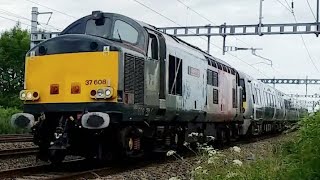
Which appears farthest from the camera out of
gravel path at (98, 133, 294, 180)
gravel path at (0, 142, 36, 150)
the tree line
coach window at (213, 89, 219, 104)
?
the tree line

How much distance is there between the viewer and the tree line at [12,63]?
171 ft

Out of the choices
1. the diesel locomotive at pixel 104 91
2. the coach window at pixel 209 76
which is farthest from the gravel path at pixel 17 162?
the coach window at pixel 209 76

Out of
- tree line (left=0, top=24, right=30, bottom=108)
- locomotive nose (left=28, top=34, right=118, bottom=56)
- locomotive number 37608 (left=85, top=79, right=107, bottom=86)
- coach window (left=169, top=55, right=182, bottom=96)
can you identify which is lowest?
locomotive number 37608 (left=85, top=79, right=107, bottom=86)

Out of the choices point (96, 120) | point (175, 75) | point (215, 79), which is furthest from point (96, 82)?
point (215, 79)

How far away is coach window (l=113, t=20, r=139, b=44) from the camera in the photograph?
36.4ft

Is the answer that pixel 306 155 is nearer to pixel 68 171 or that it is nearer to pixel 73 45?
pixel 73 45

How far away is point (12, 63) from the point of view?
55.5 meters

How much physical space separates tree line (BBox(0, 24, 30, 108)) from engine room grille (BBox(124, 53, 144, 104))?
40.5 m

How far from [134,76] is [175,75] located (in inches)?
92.6

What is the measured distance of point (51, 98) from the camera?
1039 cm

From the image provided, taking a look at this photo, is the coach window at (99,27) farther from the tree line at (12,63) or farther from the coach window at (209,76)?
the tree line at (12,63)

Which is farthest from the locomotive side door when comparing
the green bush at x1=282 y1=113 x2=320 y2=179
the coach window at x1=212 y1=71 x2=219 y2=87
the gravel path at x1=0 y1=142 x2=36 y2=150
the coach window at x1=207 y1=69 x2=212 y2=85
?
the gravel path at x1=0 y1=142 x2=36 y2=150

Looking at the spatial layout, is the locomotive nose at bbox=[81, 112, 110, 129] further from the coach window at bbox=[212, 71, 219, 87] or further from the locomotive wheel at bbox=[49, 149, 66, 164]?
the coach window at bbox=[212, 71, 219, 87]

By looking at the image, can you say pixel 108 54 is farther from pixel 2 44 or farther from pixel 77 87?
pixel 2 44
